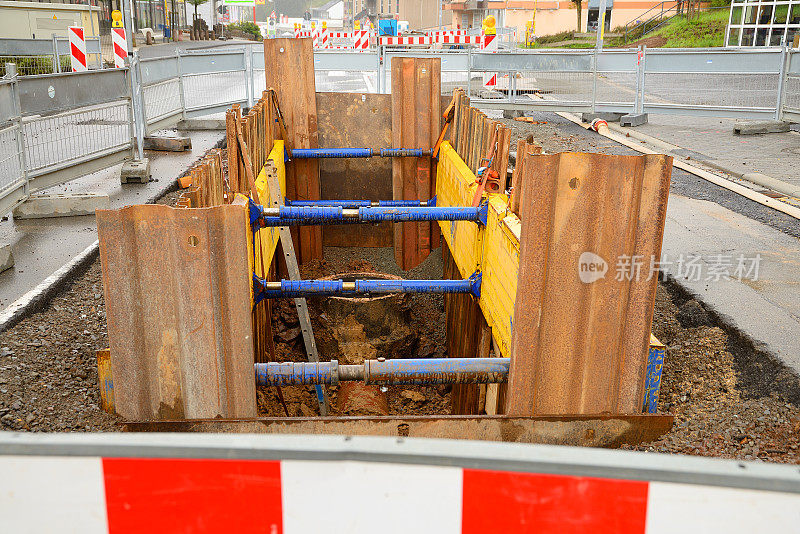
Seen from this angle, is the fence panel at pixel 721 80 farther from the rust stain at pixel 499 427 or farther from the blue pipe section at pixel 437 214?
the rust stain at pixel 499 427

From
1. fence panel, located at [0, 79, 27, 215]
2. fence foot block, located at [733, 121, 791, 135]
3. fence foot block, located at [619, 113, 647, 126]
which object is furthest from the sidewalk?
fence panel, located at [0, 79, 27, 215]

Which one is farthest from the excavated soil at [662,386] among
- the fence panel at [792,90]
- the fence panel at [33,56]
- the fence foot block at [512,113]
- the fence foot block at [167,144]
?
the fence panel at [33,56]

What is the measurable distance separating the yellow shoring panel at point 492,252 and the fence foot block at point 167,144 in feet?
Answer: 22.7

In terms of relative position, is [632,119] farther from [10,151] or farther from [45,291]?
[45,291]

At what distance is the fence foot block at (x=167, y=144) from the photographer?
12516 mm

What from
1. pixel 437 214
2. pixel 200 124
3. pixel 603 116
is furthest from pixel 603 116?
pixel 437 214

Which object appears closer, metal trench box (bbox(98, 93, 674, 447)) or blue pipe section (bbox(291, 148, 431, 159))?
metal trench box (bbox(98, 93, 674, 447))

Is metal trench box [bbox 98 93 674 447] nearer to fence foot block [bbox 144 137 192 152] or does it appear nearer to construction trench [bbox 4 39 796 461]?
construction trench [bbox 4 39 796 461]

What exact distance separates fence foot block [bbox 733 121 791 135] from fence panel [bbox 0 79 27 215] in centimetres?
1284

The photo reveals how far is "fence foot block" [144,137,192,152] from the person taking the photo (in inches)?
493

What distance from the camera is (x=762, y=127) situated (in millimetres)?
14656

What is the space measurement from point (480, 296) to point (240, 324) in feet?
7.81

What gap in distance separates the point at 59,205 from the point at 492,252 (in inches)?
222

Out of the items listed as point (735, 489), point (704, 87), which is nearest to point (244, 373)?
point (735, 489)
